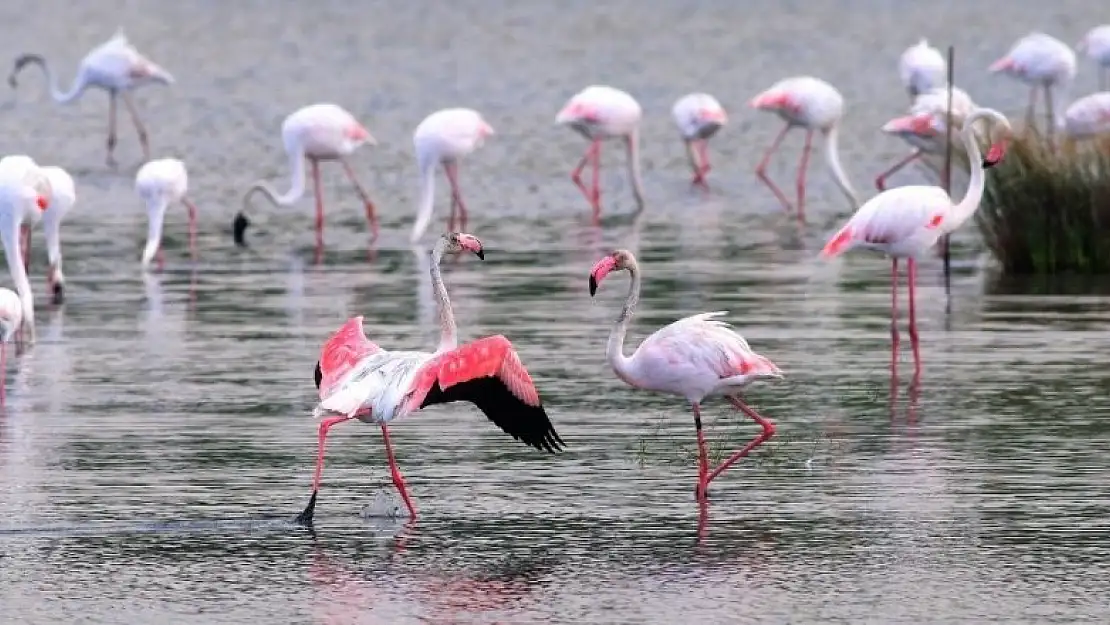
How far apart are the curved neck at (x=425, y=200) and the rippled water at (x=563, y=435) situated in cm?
27

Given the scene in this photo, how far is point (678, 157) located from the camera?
29.6m

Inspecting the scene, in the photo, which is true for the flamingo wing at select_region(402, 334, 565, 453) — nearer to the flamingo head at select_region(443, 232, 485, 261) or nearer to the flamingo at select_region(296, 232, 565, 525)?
the flamingo at select_region(296, 232, 565, 525)

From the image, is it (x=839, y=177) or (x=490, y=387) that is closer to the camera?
(x=490, y=387)

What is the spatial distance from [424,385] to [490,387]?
13.4 inches

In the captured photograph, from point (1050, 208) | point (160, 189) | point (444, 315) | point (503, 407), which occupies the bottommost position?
point (503, 407)

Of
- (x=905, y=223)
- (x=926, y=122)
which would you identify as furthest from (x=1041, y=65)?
(x=905, y=223)

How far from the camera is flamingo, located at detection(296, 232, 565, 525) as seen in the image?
973 cm

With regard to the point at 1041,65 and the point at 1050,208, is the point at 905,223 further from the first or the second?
the point at 1041,65

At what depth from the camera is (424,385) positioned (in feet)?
31.8

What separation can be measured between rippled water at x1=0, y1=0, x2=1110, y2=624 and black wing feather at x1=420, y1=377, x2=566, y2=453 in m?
0.24

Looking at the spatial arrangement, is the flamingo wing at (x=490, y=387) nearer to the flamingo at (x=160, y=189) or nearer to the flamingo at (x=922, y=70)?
the flamingo at (x=160, y=189)

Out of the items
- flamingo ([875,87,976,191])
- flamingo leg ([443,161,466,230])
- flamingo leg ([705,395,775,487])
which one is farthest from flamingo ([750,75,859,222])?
flamingo leg ([705,395,775,487])

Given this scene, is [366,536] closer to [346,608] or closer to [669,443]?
[346,608]

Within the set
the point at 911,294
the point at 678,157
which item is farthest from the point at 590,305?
the point at 678,157
